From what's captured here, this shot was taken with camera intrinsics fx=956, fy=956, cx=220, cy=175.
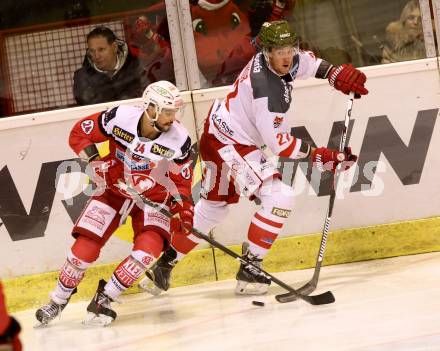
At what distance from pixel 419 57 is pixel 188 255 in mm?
1666

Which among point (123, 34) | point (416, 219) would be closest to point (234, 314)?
point (416, 219)

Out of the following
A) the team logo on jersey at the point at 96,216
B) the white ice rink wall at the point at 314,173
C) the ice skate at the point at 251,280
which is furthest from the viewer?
the white ice rink wall at the point at 314,173

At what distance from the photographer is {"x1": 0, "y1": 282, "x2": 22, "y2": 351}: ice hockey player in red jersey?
2.19m

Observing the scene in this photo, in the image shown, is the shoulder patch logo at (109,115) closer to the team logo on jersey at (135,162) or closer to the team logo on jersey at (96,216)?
the team logo on jersey at (135,162)

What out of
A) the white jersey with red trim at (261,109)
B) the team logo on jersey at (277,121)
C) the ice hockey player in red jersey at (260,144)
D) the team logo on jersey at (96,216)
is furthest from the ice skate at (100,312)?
the team logo on jersey at (277,121)

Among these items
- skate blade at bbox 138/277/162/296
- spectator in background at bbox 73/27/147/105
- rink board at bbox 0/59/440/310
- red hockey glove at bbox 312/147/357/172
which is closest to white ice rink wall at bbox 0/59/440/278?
rink board at bbox 0/59/440/310

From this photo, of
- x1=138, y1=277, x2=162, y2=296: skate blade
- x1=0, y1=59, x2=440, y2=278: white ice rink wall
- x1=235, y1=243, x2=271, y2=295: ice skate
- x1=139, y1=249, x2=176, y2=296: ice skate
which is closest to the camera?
x1=235, y1=243, x2=271, y2=295: ice skate

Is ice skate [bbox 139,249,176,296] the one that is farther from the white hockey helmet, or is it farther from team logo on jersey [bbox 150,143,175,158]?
the white hockey helmet

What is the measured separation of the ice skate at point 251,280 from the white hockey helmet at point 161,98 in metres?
0.90

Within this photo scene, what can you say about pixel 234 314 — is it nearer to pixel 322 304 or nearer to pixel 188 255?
pixel 322 304

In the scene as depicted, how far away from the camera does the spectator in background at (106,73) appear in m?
5.21

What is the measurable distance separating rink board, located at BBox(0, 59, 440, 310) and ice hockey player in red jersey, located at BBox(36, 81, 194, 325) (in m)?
0.67

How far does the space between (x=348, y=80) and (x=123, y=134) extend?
1.17 m

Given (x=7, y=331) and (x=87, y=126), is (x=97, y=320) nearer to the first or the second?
(x=87, y=126)
